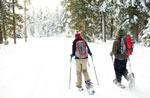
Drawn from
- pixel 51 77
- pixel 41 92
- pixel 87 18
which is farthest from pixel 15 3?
pixel 41 92

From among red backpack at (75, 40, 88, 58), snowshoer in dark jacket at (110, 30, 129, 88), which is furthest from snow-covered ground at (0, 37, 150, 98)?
red backpack at (75, 40, 88, 58)

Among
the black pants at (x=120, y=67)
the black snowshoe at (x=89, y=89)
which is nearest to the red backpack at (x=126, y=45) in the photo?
the black pants at (x=120, y=67)

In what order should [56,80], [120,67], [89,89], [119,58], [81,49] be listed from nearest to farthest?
[89,89]
[81,49]
[119,58]
[120,67]
[56,80]

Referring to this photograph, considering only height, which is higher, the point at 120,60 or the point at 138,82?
the point at 120,60

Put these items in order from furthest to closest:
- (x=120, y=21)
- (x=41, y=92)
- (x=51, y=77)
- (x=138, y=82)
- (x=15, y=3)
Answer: (x=15, y=3)
(x=120, y=21)
(x=51, y=77)
(x=138, y=82)
(x=41, y=92)

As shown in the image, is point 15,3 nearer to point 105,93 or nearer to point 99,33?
point 99,33

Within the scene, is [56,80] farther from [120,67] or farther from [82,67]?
[120,67]

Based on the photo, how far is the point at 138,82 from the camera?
11352 millimetres

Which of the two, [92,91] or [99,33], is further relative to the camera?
[99,33]

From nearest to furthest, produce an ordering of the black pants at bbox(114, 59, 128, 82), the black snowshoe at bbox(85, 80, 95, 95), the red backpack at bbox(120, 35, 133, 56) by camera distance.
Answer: the black snowshoe at bbox(85, 80, 95, 95) < the red backpack at bbox(120, 35, 133, 56) < the black pants at bbox(114, 59, 128, 82)

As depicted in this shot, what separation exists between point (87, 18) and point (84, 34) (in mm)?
1925

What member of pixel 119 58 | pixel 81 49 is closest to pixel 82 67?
pixel 81 49

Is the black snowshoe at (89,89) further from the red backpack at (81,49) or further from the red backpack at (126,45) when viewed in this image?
the red backpack at (126,45)

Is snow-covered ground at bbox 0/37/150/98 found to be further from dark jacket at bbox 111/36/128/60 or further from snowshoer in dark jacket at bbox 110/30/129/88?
dark jacket at bbox 111/36/128/60
